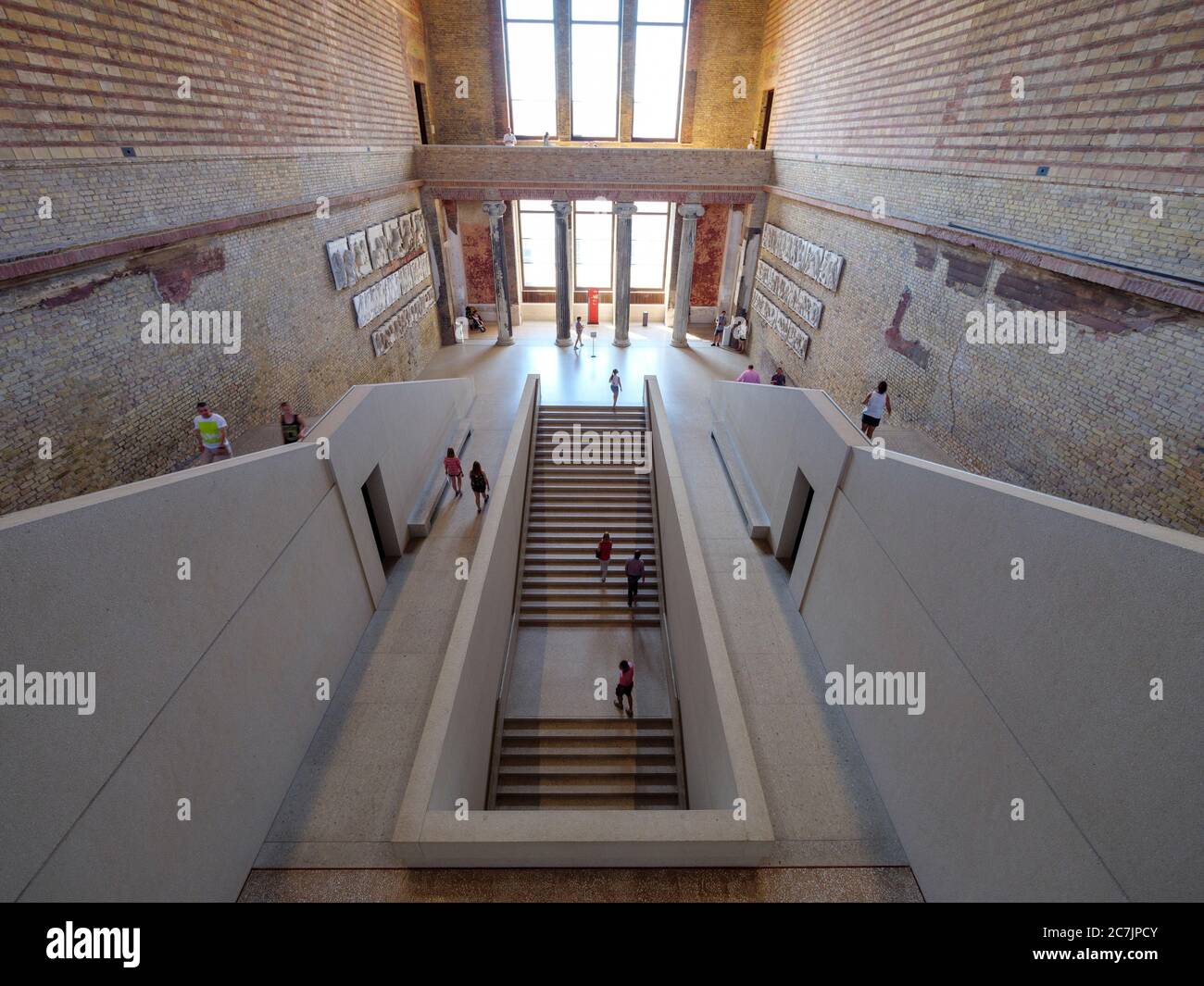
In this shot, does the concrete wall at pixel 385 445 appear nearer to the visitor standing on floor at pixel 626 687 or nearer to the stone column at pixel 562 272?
the visitor standing on floor at pixel 626 687

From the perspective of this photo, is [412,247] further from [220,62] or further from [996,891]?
[996,891]

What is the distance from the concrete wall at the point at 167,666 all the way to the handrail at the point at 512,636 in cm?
237

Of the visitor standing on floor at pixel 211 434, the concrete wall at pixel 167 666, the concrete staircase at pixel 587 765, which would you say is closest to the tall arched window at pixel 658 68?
the visitor standing on floor at pixel 211 434

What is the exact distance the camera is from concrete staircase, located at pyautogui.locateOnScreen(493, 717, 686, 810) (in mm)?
7125

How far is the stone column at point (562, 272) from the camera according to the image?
16219mm

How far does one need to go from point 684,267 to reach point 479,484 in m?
11.2

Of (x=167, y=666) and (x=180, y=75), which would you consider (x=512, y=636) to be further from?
(x=180, y=75)

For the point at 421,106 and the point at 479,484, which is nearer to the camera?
the point at 479,484

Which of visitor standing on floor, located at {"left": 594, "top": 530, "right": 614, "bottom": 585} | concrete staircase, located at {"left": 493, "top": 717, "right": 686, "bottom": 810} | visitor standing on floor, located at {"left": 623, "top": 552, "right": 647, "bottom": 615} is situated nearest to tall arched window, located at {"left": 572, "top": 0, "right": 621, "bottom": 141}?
visitor standing on floor, located at {"left": 594, "top": 530, "right": 614, "bottom": 585}

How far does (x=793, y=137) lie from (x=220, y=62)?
1253 cm

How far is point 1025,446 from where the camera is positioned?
21.3ft

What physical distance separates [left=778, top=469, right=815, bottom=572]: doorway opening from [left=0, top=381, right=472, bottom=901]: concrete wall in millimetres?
5894

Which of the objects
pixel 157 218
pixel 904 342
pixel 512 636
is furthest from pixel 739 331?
pixel 157 218

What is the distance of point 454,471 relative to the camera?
30.9 ft
